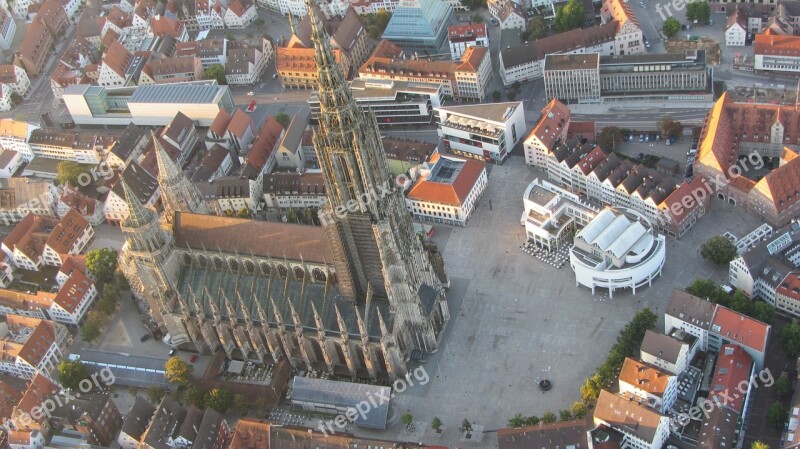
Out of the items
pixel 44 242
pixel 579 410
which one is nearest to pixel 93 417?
pixel 44 242

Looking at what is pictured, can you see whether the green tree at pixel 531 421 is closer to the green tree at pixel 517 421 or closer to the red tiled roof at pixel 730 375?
the green tree at pixel 517 421

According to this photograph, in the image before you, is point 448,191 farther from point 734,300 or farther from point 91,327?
point 91,327

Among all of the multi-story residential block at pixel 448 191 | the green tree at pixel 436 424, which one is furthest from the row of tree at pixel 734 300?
the green tree at pixel 436 424

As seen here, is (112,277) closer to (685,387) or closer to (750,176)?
(685,387)

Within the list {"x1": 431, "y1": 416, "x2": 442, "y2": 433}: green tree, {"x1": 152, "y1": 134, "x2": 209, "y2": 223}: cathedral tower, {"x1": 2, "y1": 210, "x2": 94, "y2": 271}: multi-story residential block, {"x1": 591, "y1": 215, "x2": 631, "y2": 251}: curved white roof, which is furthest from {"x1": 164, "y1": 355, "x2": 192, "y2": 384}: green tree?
{"x1": 591, "y1": 215, "x2": 631, "y2": 251}: curved white roof

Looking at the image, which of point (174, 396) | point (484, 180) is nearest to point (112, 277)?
point (174, 396)
